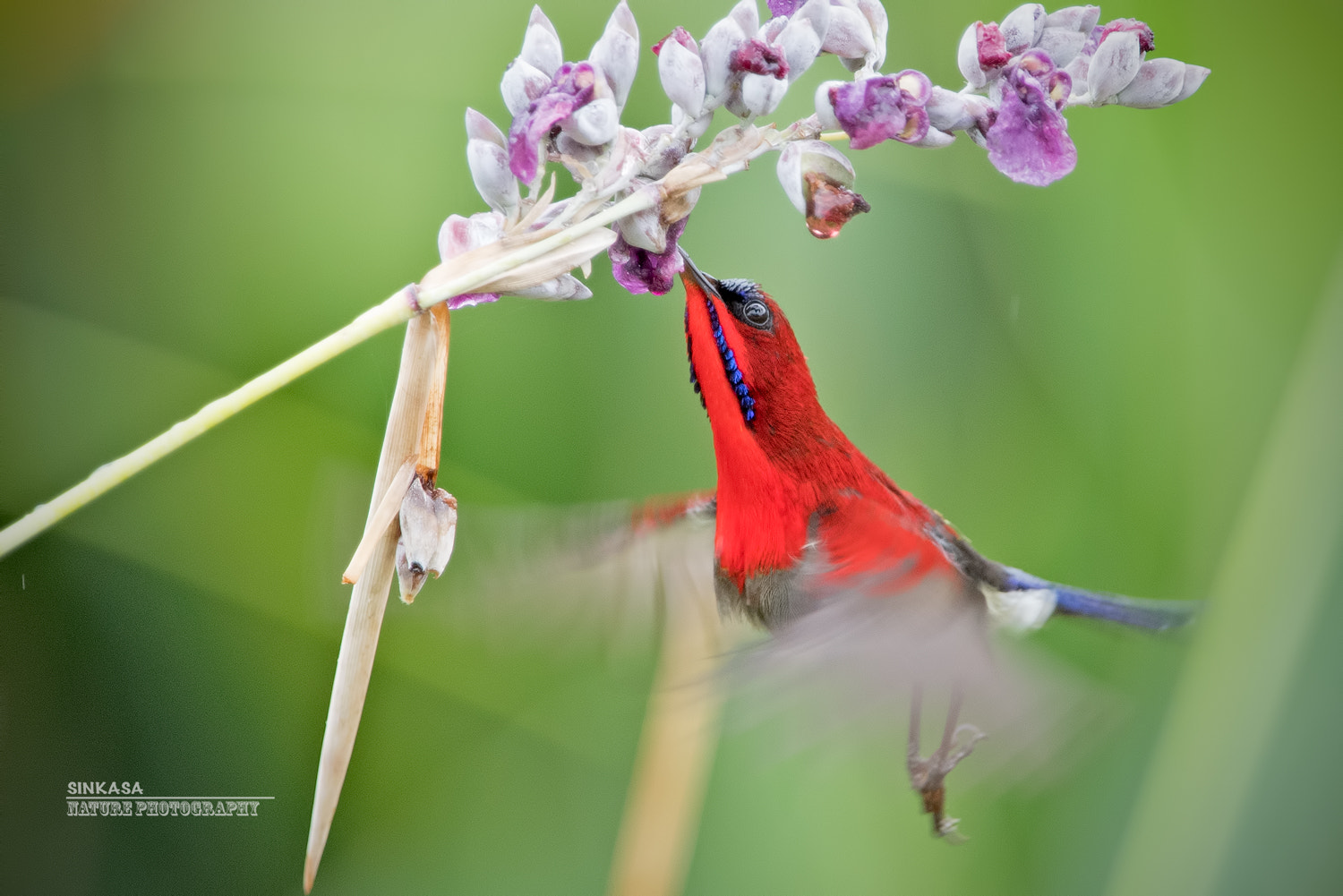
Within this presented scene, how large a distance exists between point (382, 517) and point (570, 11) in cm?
36

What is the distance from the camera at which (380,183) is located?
55cm

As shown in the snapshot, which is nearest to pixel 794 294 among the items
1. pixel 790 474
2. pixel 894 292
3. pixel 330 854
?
pixel 894 292

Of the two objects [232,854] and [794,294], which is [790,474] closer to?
[794,294]

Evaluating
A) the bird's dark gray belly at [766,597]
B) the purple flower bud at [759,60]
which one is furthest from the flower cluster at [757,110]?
the bird's dark gray belly at [766,597]

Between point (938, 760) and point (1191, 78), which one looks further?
point (938, 760)

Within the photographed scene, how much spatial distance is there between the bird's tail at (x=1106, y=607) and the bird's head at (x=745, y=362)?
0.44 feet

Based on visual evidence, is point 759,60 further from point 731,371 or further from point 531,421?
point 531,421

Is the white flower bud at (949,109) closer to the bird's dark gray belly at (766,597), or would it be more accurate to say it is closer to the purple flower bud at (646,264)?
the purple flower bud at (646,264)

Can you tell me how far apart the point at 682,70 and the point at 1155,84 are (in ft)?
0.52

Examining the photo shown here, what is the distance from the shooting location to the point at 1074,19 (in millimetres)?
315

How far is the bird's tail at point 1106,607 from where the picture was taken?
44 centimetres

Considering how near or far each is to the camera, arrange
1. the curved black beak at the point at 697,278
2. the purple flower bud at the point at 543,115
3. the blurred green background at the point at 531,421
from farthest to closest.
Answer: the blurred green background at the point at 531,421 → the curved black beak at the point at 697,278 → the purple flower bud at the point at 543,115

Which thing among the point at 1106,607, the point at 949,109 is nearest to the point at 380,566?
the point at 949,109

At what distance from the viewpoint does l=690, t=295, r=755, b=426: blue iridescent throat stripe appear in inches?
15.3
